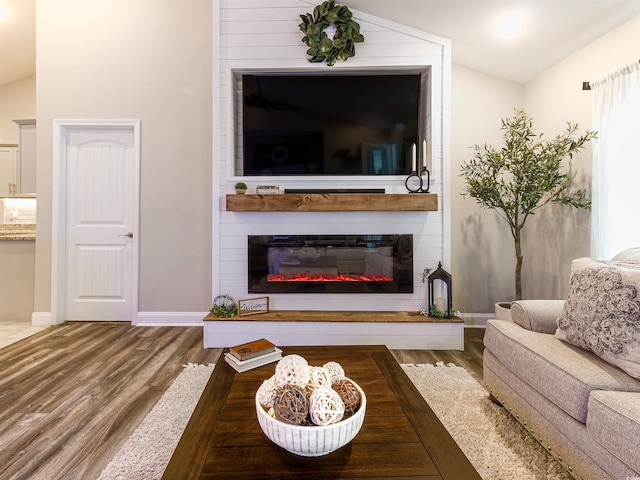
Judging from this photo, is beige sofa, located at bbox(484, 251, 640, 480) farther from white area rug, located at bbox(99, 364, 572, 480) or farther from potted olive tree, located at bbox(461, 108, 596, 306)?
potted olive tree, located at bbox(461, 108, 596, 306)

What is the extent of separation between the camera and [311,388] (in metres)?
1.03

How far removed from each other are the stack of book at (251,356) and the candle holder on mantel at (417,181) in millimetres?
1939

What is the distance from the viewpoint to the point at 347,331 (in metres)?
2.81

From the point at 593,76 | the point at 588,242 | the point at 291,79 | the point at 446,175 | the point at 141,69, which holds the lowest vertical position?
the point at 588,242

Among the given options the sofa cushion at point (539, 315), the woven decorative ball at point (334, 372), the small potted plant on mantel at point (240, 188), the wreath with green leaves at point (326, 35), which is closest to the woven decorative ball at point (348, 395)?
the woven decorative ball at point (334, 372)

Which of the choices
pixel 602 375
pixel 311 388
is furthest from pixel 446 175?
pixel 311 388

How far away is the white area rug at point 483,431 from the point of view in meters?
1.44

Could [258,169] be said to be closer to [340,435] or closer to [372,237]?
[372,237]

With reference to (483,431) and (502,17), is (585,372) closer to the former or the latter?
(483,431)

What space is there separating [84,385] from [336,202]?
7.27 ft

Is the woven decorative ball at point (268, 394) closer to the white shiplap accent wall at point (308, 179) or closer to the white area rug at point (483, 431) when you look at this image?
the white area rug at point (483, 431)

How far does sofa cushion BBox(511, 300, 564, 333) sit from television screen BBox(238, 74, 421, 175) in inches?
62.3

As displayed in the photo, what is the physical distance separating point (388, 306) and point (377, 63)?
2175 mm

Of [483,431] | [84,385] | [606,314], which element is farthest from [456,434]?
[84,385]
